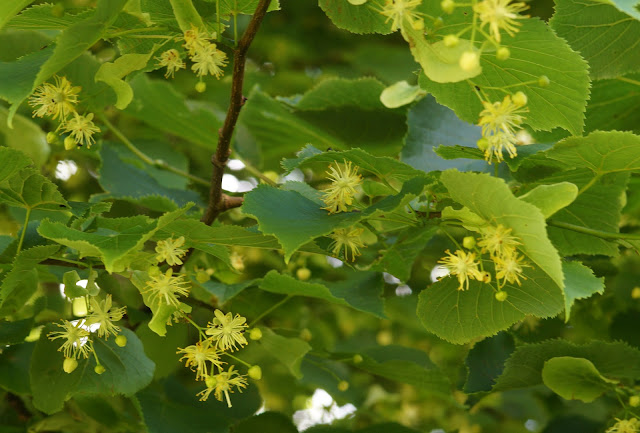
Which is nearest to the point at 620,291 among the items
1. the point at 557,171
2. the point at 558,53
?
the point at 557,171

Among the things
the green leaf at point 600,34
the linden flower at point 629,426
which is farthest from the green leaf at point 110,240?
the linden flower at point 629,426

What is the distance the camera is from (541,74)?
46.7 inches

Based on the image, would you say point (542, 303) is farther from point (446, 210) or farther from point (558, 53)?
point (558, 53)

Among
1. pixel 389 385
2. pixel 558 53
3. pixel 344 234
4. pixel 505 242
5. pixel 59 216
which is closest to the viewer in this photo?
pixel 505 242

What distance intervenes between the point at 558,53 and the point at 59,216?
3.68ft

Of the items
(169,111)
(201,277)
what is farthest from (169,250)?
(169,111)

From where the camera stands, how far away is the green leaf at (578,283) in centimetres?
99

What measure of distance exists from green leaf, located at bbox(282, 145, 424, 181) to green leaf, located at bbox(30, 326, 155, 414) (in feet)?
1.99

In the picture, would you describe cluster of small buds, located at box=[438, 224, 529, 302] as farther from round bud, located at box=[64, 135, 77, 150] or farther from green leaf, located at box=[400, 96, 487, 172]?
round bud, located at box=[64, 135, 77, 150]

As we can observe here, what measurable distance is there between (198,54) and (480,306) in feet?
2.31

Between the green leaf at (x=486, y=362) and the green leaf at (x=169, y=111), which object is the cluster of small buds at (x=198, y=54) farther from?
the green leaf at (x=486, y=362)

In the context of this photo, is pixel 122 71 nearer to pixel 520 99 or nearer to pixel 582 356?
pixel 520 99

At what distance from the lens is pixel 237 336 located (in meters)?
1.23

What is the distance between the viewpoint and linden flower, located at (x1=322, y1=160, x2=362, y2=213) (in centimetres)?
122
